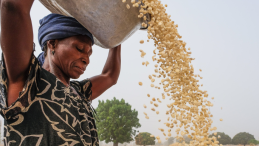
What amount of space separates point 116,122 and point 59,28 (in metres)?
1.92

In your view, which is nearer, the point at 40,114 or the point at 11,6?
the point at 11,6

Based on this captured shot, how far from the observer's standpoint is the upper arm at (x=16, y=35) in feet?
1.42

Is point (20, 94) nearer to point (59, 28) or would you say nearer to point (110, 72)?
point (59, 28)

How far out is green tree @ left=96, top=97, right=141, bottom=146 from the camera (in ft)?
7.77

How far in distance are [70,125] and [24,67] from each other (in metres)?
0.20

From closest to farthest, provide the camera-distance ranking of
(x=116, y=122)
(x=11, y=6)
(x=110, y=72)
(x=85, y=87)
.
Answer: (x=11, y=6) → (x=85, y=87) → (x=110, y=72) → (x=116, y=122)

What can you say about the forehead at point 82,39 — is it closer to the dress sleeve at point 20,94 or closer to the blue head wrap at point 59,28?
the blue head wrap at point 59,28

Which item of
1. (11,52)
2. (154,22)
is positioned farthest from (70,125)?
(154,22)

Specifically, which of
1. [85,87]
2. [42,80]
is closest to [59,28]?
[42,80]

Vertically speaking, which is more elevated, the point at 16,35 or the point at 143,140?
the point at 16,35

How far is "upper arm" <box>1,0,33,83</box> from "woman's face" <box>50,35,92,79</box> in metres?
0.17

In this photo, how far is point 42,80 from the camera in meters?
0.57

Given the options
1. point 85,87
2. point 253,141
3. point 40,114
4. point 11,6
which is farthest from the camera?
point 253,141

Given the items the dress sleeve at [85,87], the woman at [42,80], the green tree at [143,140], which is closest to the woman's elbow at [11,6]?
the woman at [42,80]
